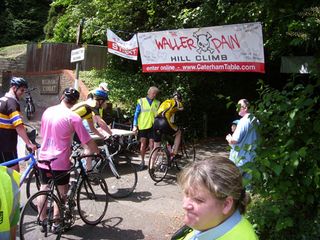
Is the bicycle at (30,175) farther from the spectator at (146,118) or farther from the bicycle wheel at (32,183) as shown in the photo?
the spectator at (146,118)

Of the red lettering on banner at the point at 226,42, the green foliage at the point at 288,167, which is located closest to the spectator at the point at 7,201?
the green foliage at the point at 288,167

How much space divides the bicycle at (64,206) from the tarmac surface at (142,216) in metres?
0.18

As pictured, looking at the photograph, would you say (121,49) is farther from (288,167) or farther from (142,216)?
(288,167)

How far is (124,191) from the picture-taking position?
7.17 m

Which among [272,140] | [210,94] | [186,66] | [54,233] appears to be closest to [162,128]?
[186,66]

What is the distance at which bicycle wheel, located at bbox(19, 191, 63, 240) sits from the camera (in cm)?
470

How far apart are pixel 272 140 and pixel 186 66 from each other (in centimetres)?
641

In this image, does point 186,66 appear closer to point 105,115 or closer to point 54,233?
point 105,115

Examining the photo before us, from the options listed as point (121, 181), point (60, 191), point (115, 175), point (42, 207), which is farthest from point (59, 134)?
point (121, 181)

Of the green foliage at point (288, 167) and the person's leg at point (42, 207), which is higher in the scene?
the green foliage at point (288, 167)

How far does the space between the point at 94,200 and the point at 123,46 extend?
667 centimetres

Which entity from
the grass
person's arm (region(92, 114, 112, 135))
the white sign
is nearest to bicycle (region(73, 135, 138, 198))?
person's arm (region(92, 114, 112, 135))

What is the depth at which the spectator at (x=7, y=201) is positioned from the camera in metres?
1.86

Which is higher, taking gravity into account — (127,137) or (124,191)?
(127,137)
